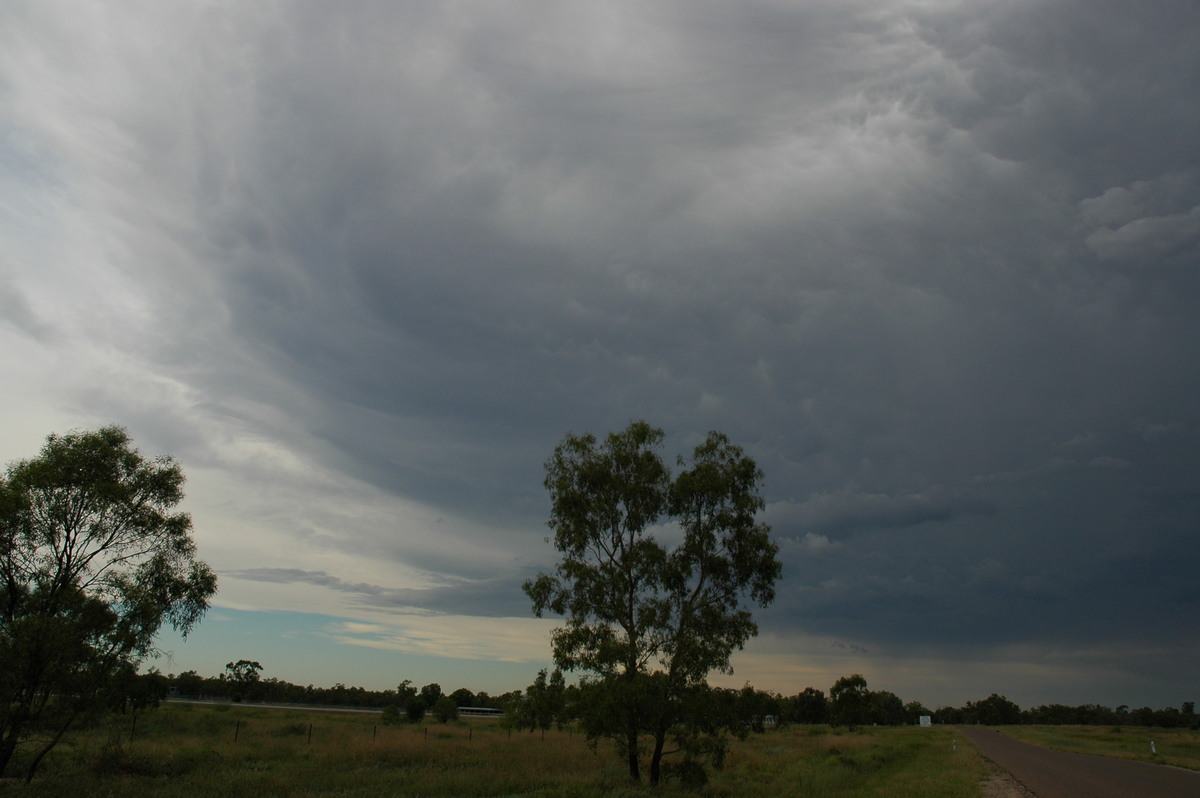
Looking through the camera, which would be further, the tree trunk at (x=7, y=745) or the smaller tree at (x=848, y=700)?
the smaller tree at (x=848, y=700)

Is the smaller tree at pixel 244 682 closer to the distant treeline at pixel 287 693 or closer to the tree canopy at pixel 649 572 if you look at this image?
the distant treeline at pixel 287 693

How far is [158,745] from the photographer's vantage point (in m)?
37.7

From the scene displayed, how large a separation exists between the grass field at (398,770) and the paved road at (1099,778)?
2594 millimetres

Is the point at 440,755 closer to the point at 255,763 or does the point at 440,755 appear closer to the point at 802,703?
the point at 255,763

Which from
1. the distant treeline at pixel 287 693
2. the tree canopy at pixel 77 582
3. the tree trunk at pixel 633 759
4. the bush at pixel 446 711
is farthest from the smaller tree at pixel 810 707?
the tree canopy at pixel 77 582

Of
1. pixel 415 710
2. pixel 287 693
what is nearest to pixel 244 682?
pixel 287 693

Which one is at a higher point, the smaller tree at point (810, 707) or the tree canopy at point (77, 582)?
the tree canopy at point (77, 582)

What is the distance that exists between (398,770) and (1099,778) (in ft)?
112

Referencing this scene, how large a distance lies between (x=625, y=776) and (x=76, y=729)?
21.7 meters

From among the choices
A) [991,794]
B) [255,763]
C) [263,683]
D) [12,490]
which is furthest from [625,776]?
[263,683]

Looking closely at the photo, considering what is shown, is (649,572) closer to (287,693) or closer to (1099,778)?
(1099,778)

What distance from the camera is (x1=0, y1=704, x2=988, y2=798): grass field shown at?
2630 cm

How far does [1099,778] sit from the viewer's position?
32.4 meters

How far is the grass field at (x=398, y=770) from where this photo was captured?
2630cm
